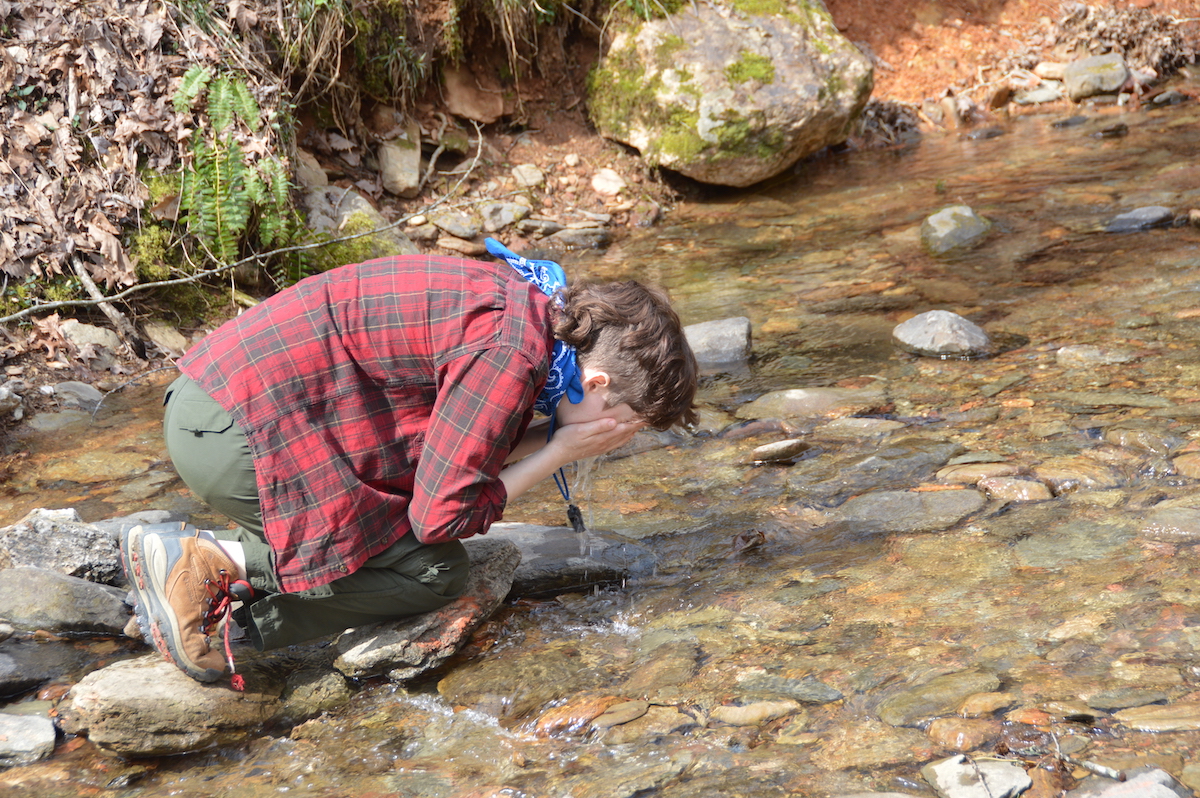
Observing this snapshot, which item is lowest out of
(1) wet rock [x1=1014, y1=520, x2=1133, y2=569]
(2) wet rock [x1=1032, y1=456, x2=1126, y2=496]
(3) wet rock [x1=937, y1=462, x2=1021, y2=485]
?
(3) wet rock [x1=937, y1=462, x2=1021, y2=485]

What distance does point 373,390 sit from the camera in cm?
228

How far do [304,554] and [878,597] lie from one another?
1.51m

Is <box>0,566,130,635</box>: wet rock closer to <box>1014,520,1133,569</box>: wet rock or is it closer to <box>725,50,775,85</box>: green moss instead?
<box>1014,520,1133,569</box>: wet rock

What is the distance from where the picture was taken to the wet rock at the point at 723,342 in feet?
15.1

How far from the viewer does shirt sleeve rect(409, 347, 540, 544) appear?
2.12 m

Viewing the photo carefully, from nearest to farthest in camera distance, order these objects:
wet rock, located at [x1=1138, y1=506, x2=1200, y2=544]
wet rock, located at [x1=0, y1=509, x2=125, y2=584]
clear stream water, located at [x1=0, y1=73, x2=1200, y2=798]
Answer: clear stream water, located at [x1=0, y1=73, x2=1200, y2=798] < wet rock, located at [x1=1138, y1=506, x2=1200, y2=544] < wet rock, located at [x1=0, y1=509, x2=125, y2=584]

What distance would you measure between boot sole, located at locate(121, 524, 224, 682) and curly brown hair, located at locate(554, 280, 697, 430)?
1117 mm

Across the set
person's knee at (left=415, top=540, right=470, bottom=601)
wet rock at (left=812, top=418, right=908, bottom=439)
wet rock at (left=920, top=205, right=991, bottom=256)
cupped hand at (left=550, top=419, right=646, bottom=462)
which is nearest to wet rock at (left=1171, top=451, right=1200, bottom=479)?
wet rock at (left=812, top=418, right=908, bottom=439)

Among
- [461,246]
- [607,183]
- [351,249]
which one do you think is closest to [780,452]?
[351,249]

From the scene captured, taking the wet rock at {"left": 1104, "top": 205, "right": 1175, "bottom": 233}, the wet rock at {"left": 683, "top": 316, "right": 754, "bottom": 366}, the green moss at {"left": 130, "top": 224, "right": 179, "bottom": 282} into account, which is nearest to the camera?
the wet rock at {"left": 683, "top": 316, "right": 754, "bottom": 366}

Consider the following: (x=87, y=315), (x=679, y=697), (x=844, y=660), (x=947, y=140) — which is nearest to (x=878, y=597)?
(x=844, y=660)

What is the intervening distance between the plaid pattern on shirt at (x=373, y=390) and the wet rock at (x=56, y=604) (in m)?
0.76

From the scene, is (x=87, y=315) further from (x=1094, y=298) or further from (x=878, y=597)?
(x=1094, y=298)

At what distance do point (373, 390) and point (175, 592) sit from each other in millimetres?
685
